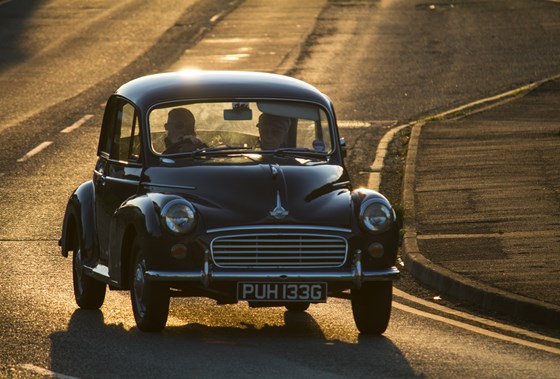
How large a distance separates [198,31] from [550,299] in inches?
1056

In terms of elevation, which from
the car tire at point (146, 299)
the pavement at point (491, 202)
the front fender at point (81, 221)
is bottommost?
the pavement at point (491, 202)

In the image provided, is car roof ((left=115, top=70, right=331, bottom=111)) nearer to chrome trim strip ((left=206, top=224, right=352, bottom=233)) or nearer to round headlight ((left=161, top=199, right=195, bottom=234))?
round headlight ((left=161, top=199, right=195, bottom=234))

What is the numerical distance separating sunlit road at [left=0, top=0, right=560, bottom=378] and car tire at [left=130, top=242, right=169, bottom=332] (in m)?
0.10

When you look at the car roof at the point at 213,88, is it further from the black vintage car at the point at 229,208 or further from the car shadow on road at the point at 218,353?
the car shadow on road at the point at 218,353

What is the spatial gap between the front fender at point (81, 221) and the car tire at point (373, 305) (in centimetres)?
236

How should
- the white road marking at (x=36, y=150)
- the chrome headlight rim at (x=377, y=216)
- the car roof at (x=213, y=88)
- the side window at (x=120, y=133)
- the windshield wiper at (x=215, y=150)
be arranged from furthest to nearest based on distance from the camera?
the white road marking at (x=36, y=150), the side window at (x=120, y=133), the car roof at (x=213, y=88), the windshield wiper at (x=215, y=150), the chrome headlight rim at (x=377, y=216)

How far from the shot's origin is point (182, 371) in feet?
31.4

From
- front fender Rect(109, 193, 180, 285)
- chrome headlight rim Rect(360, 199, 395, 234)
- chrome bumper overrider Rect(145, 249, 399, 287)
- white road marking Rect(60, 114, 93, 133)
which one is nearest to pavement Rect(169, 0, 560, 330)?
chrome headlight rim Rect(360, 199, 395, 234)

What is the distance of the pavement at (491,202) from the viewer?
1305 cm

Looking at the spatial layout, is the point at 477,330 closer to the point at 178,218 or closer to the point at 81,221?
the point at 178,218

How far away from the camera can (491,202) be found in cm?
1708

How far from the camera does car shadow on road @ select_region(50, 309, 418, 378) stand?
9.61 m

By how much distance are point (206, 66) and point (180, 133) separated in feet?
67.2

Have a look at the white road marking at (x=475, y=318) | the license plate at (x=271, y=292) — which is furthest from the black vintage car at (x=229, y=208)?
the white road marking at (x=475, y=318)
